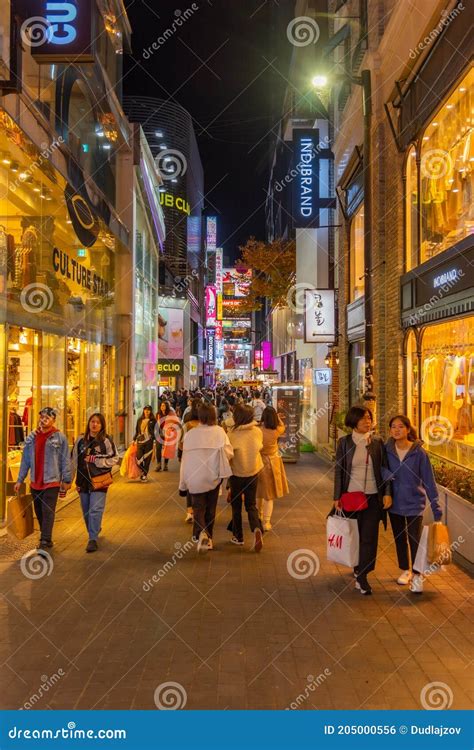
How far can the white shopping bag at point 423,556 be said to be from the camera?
20.5ft

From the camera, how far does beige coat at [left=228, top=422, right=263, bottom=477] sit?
8.29 metres

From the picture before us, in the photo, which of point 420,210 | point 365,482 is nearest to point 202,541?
point 365,482

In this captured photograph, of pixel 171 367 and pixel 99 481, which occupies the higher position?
pixel 171 367

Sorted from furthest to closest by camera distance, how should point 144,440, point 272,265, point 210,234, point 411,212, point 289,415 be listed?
point 210,234 → point 272,265 → point 289,415 → point 144,440 → point 411,212

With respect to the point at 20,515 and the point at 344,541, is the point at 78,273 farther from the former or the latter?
the point at 344,541

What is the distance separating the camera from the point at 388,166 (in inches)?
539

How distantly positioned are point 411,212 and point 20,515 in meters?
9.16

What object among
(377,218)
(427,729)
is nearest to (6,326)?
(427,729)

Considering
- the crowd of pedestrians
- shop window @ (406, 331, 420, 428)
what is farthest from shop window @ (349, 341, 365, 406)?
the crowd of pedestrians

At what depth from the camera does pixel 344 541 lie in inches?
253

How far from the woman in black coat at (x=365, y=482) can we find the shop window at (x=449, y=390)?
3.35m

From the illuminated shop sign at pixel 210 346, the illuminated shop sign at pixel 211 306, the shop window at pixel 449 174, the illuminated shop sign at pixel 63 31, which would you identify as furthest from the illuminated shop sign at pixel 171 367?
the illuminated shop sign at pixel 63 31

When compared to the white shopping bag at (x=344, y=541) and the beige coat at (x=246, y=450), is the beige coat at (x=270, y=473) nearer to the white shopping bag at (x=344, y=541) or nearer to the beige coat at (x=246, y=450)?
the beige coat at (x=246, y=450)

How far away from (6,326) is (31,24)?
4.30 m
